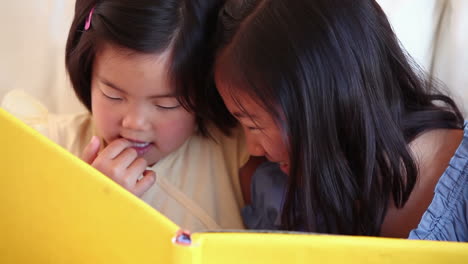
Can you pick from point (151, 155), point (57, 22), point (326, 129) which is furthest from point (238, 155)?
point (57, 22)

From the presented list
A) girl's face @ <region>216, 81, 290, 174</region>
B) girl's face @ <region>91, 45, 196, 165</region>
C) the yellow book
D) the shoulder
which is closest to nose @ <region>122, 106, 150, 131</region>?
girl's face @ <region>91, 45, 196, 165</region>

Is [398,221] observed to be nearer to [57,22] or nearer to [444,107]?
[444,107]

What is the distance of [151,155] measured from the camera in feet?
2.97

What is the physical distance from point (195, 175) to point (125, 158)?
0.49 feet

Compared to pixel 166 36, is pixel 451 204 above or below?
below

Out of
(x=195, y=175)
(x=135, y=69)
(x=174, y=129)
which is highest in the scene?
(x=135, y=69)

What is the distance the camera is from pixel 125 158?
84cm

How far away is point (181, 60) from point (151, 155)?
194 millimetres

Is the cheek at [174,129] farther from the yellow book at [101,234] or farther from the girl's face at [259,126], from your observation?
the yellow book at [101,234]

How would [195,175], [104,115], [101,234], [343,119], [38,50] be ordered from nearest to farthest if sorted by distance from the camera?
[101,234] → [343,119] → [104,115] → [195,175] → [38,50]

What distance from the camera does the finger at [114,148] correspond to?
0.84m

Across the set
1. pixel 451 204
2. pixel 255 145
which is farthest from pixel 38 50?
pixel 451 204

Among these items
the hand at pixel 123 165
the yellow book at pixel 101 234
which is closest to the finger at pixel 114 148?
the hand at pixel 123 165

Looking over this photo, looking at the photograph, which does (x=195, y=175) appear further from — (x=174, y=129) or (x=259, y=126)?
(x=259, y=126)
